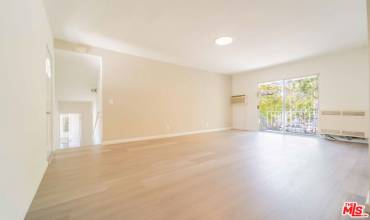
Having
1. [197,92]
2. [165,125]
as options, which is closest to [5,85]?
[165,125]

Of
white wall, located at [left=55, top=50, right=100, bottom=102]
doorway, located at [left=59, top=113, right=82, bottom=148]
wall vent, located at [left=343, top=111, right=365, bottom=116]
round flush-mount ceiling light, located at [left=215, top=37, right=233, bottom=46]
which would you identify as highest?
round flush-mount ceiling light, located at [left=215, top=37, right=233, bottom=46]

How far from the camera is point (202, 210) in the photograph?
1397 mm

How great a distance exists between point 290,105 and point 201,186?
5.07m

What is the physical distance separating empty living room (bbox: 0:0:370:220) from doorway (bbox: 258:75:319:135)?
0.04 m

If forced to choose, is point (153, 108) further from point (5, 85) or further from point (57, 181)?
point (5, 85)

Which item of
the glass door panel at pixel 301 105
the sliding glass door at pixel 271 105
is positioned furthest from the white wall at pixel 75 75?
the glass door panel at pixel 301 105

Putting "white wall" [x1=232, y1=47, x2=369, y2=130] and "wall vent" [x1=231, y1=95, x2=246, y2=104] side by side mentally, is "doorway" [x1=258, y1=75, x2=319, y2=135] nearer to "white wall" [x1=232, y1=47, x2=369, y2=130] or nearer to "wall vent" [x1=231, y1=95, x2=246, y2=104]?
"white wall" [x1=232, y1=47, x2=369, y2=130]

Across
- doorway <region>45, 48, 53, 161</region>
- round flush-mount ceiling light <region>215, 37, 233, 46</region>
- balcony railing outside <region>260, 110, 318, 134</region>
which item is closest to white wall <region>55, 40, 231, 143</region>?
doorway <region>45, 48, 53, 161</region>

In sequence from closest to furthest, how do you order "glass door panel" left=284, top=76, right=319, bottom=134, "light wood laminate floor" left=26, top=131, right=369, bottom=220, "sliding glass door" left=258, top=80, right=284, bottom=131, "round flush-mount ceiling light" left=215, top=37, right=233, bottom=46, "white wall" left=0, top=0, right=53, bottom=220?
"white wall" left=0, top=0, right=53, bottom=220 → "light wood laminate floor" left=26, top=131, right=369, bottom=220 → "round flush-mount ceiling light" left=215, top=37, right=233, bottom=46 → "glass door panel" left=284, top=76, right=319, bottom=134 → "sliding glass door" left=258, top=80, right=284, bottom=131

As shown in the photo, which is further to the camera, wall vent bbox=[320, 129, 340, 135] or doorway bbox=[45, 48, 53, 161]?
wall vent bbox=[320, 129, 340, 135]

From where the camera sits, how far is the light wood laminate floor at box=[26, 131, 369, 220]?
4.54 ft

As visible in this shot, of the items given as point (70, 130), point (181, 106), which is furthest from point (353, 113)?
point (70, 130)

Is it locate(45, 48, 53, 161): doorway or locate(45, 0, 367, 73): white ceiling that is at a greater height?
locate(45, 0, 367, 73): white ceiling

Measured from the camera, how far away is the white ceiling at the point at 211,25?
2.38 metres
